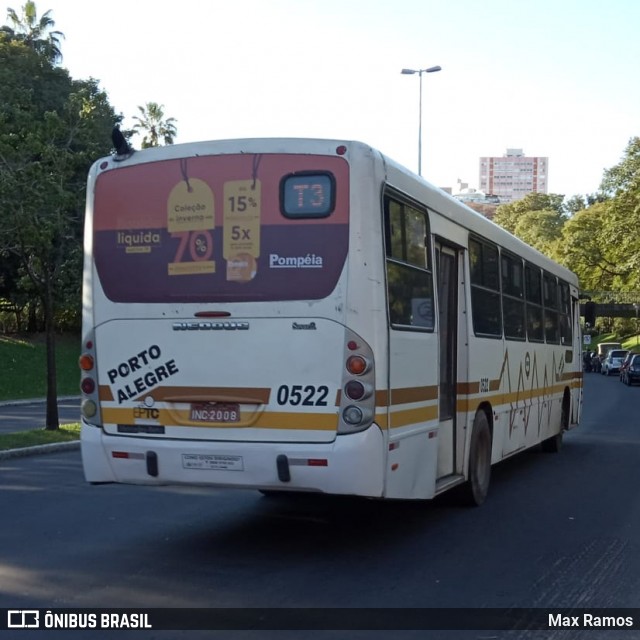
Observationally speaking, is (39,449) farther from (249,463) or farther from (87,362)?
(249,463)

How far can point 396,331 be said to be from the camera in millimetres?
7629

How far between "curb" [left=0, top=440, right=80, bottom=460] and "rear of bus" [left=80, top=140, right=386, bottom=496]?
23.1 ft

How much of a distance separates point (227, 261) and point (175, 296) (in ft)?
1.71

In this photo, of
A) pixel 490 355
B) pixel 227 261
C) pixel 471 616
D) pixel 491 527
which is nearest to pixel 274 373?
pixel 227 261

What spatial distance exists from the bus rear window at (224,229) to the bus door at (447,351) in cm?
202

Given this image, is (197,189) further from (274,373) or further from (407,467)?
(407,467)

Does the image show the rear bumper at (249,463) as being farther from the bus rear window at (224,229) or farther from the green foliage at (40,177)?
the green foliage at (40,177)

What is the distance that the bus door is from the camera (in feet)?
30.2

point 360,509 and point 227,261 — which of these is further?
point 360,509

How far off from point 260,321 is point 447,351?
108 inches

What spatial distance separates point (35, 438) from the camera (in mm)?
16031

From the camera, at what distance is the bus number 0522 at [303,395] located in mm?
7199

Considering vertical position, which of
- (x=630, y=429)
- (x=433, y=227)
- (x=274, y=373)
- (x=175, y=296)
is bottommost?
(x=630, y=429)

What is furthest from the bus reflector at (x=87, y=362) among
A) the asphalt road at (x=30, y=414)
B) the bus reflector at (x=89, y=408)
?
the asphalt road at (x=30, y=414)
